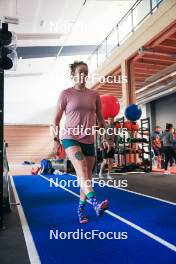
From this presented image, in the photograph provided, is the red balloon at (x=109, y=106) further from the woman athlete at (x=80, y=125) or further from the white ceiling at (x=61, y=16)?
the white ceiling at (x=61, y=16)

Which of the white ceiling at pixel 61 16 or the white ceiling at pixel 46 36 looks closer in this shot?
the white ceiling at pixel 61 16

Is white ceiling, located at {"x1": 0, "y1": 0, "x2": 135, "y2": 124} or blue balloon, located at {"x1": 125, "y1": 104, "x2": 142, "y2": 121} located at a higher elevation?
white ceiling, located at {"x1": 0, "y1": 0, "x2": 135, "y2": 124}

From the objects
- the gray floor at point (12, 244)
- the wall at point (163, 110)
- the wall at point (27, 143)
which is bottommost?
the gray floor at point (12, 244)

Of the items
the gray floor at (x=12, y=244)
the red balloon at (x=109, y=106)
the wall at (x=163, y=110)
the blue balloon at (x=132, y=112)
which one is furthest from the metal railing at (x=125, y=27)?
the gray floor at (x=12, y=244)

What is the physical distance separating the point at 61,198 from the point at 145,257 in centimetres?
255

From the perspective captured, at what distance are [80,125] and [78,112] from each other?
0.13m

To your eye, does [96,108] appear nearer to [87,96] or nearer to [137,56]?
[87,96]

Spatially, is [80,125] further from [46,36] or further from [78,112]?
[46,36]

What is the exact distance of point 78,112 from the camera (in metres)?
2.78

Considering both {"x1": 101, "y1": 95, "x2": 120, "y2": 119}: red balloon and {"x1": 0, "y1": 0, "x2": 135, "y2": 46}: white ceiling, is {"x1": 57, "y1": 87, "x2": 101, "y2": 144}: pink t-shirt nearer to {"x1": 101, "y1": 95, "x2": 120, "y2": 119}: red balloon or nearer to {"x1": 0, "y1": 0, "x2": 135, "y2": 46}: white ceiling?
{"x1": 101, "y1": 95, "x2": 120, "y2": 119}: red balloon

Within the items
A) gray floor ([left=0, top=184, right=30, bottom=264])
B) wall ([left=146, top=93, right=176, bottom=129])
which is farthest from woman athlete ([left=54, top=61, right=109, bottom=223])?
wall ([left=146, top=93, right=176, bottom=129])

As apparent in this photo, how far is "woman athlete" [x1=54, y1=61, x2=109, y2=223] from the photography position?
2.65 m

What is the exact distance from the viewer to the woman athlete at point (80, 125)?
8.71ft

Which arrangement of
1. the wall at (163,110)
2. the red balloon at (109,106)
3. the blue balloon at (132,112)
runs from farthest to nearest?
the wall at (163,110)
the blue balloon at (132,112)
the red balloon at (109,106)
